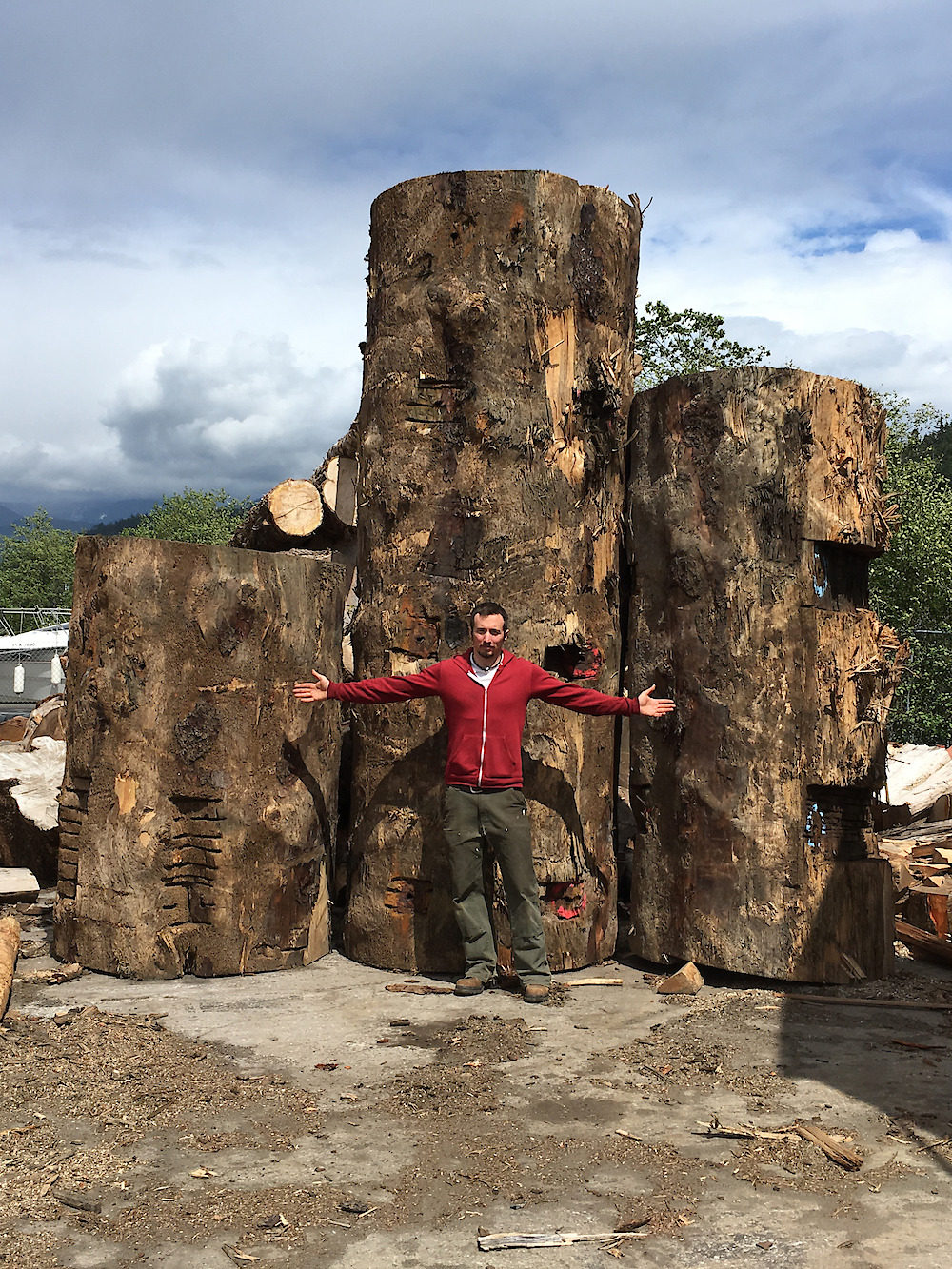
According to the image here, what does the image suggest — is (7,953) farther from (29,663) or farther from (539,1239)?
(29,663)

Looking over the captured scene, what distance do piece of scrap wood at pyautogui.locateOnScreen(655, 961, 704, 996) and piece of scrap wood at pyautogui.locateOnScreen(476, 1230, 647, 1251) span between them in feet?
8.90

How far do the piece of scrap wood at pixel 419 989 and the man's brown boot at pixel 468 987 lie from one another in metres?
0.07

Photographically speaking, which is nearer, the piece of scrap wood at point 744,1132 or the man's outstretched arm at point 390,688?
the piece of scrap wood at point 744,1132

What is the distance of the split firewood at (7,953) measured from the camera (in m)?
5.46

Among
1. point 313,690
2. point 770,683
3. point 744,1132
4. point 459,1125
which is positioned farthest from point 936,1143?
point 313,690

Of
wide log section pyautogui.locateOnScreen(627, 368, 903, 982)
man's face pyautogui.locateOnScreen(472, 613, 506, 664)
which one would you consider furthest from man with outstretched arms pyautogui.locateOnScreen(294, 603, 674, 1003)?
wide log section pyautogui.locateOnScreen(627, 368, 903, 982)

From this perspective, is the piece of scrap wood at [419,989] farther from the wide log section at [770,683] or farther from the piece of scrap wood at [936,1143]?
the piece of scrap wood at [936,1143]

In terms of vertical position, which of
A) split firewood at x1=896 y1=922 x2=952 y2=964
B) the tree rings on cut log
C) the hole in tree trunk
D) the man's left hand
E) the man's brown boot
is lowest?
the man's brown boot

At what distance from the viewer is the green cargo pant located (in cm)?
606

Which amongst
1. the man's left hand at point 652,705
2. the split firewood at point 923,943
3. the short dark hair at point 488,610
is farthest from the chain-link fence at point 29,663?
the split firewood at point 923,943

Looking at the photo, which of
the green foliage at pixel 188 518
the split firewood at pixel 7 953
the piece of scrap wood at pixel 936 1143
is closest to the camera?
the piece of scrap wood at pixel 936 1143

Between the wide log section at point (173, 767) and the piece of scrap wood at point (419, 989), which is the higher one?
the wide log section at point (173, 767)

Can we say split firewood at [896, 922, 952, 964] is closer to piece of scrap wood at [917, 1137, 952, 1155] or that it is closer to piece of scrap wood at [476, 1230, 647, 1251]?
piece of scrap wood at [917, 1137, 952, 1155]

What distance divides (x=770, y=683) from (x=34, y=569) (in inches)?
2420
